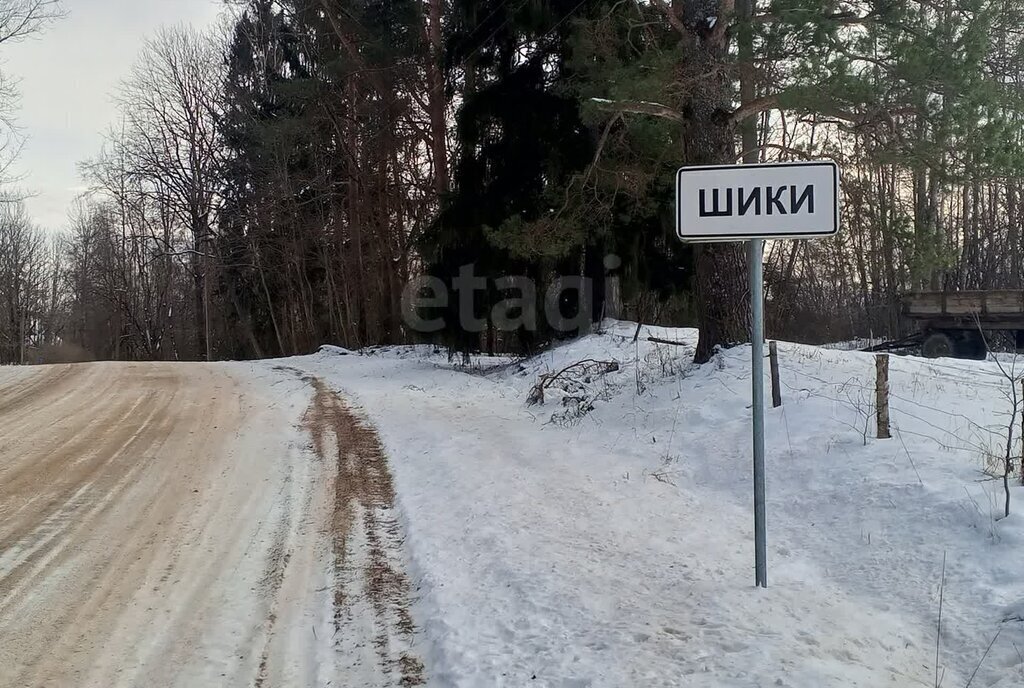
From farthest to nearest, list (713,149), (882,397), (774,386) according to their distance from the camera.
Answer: (713,149) < (774,386) < (882,397)

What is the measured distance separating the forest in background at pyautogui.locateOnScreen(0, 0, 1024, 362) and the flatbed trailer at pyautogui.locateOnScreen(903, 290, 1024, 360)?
1.90 metres

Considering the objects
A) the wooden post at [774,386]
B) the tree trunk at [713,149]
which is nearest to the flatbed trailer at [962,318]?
the tree trunk at [713,149]

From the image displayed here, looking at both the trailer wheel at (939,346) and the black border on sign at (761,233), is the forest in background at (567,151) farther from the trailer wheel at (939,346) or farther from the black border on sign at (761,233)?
the black border on sign at (761,233)

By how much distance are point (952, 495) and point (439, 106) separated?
18425mm

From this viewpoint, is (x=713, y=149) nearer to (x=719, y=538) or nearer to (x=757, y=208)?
(x=719, y=538)

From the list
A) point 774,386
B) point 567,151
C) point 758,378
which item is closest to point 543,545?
point 758,378

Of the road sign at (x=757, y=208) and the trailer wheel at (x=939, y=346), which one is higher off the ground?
the road sign at (x=757, y=208)

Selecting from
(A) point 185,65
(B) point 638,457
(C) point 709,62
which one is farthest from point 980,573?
(A) point 185,65

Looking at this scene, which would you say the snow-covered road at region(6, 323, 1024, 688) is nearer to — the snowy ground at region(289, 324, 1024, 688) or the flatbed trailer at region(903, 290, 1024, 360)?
the snowy ground at region(289, 324, 1024, 688)

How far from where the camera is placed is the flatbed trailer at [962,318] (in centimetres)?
1700

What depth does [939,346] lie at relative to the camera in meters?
18.4

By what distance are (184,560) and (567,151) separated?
11.0 meters

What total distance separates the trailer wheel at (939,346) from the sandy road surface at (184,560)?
1481cm

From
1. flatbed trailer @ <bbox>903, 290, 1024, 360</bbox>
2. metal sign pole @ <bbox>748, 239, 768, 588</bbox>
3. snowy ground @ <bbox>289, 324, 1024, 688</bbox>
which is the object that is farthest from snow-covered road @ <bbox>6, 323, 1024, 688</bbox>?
flatbed trailer @ <bbox>903, 290, 1024, 360</bbox>
